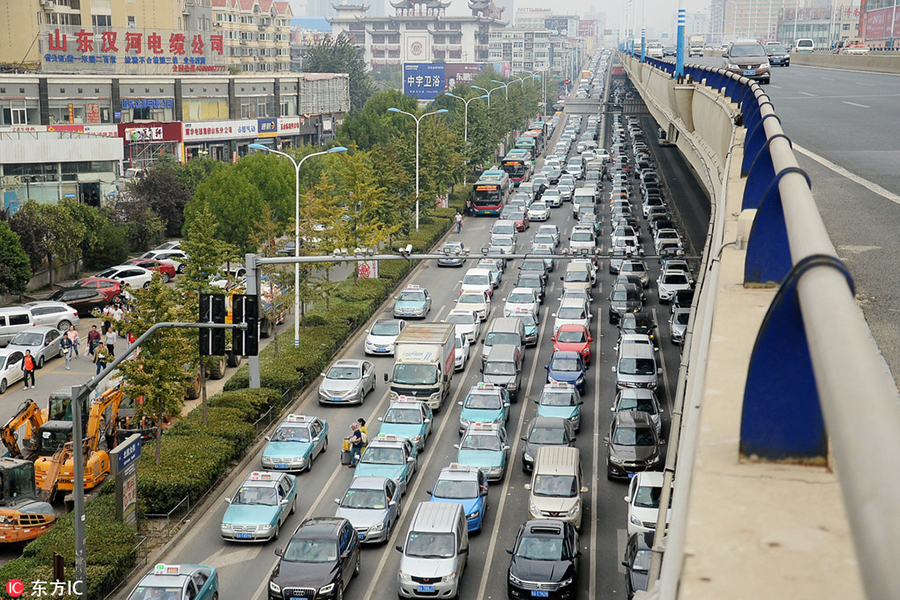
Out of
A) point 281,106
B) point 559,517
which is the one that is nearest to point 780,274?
point 559,517

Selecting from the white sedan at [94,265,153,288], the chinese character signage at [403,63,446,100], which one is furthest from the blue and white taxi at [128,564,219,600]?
the chinese character signage at [403,63,446,100]

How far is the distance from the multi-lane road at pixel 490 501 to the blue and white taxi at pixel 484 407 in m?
0.65

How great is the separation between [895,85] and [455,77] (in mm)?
106932

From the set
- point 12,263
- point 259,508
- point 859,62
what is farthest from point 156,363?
point 859,62

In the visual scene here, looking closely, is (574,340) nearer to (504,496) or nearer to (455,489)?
(504,496)

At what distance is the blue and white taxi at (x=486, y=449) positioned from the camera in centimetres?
2469

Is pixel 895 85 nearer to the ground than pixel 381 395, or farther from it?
farther from it

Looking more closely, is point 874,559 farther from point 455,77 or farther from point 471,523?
point 455,77

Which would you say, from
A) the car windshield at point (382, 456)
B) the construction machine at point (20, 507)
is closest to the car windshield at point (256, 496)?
the car windshield at point (382, 456)

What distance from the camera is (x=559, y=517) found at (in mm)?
21484

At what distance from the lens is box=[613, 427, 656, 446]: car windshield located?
80.8 ft

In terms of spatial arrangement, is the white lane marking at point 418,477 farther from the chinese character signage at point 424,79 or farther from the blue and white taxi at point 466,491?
the chinese character signage at point 424,79

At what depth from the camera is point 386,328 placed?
Result: 36.4m

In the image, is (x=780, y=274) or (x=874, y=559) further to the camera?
(x=780, y=274)
